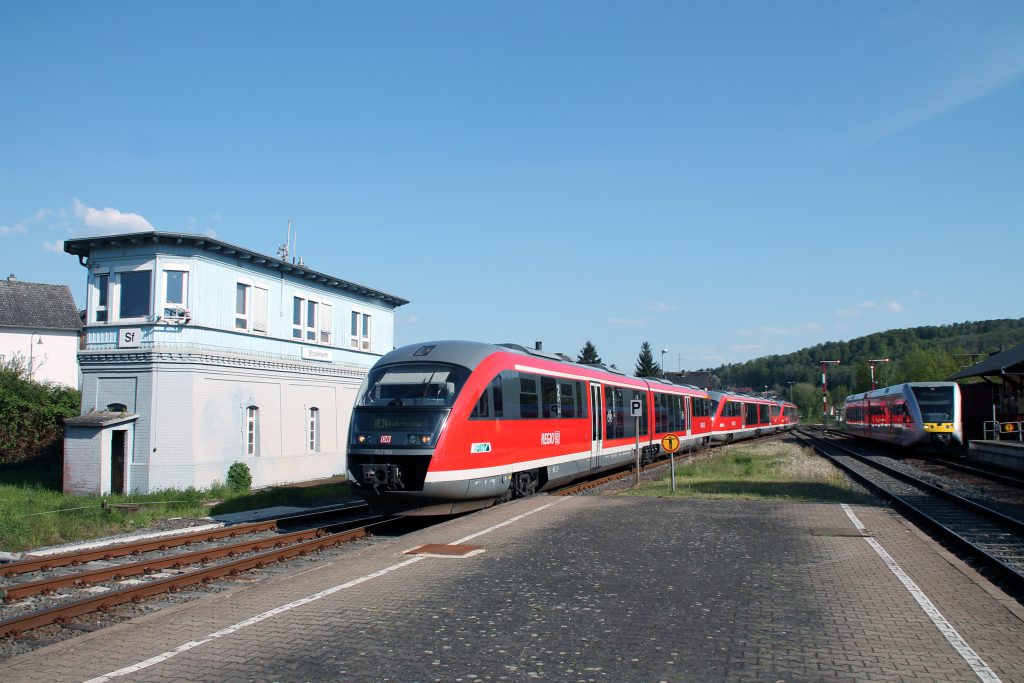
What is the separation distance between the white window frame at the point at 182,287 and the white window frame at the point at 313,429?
6.09 meters

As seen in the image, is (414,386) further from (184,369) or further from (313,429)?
(313,429)

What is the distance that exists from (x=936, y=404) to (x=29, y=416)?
36967 mm

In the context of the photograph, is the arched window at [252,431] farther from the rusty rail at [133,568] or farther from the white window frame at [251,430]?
A: the rusty rail at [133,568]

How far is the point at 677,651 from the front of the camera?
19.6ft

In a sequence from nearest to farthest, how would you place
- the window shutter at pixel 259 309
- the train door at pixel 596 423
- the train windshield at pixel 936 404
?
the train door at pixel 596 423 < the window shutter at pixel 259 309 < the train windshield at pixel 936 404

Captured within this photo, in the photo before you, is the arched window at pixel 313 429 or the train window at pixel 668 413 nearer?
the arched window at pixel 313 429

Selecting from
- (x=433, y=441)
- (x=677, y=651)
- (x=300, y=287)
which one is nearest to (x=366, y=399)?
(x=433, y=441)

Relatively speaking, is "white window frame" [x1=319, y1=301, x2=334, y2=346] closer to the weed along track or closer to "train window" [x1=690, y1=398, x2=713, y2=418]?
the weed along track

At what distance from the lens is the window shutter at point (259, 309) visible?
24266 mm

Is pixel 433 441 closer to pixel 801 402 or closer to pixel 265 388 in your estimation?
pixel 265 388

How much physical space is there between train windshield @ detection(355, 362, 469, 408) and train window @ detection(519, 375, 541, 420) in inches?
87.0

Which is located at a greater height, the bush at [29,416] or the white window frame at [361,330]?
the white window frame at [361,330]

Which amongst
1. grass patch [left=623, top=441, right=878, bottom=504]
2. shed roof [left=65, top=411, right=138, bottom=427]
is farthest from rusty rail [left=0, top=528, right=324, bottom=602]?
shed roof [left=65, top=411, right=138, bottom=427]

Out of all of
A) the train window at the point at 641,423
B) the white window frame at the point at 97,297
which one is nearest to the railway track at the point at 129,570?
the train window at the point at 641,423
